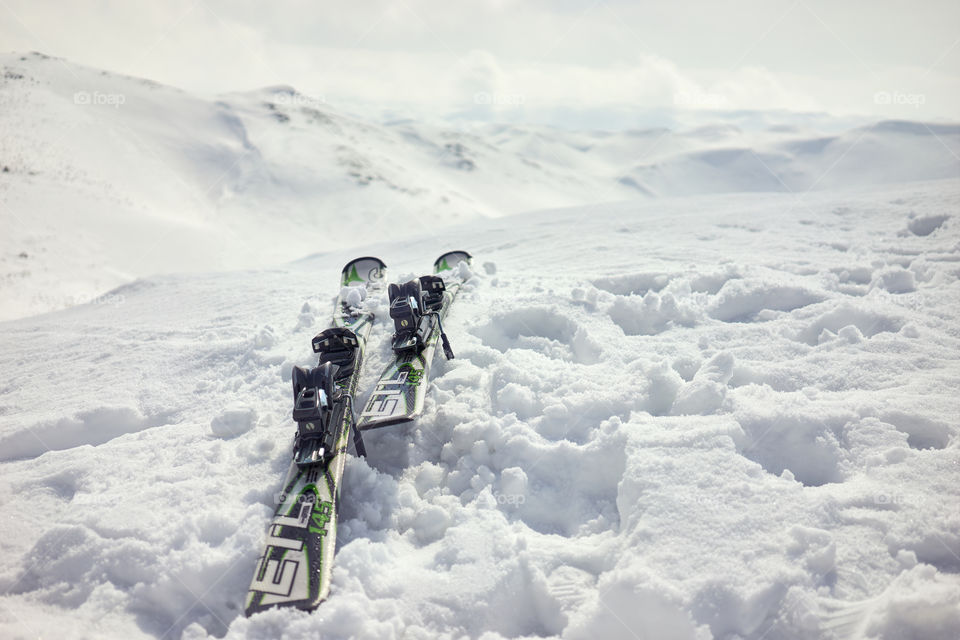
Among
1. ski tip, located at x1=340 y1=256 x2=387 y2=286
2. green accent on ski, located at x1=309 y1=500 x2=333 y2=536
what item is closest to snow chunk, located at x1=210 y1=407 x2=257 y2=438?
green accent on ski, located at x1=309 y1=500 x2=333 y2=536

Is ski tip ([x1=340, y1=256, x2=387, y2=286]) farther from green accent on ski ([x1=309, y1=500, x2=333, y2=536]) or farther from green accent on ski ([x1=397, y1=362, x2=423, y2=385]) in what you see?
green accent on ski ([x1=309, y1=500, x2=333, y2=536])

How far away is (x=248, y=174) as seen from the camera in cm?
3688

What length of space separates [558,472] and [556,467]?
43 mm

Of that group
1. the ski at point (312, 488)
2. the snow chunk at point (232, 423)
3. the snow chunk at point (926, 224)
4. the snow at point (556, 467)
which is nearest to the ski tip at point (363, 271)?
the snow at point (556, 467)

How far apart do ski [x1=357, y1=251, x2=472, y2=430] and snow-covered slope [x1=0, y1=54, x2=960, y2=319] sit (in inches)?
608

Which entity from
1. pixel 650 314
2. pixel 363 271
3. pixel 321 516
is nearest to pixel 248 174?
pixel 363 271

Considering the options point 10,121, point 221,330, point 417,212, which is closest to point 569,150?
point 417,212

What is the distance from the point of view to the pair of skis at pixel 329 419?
3.16m

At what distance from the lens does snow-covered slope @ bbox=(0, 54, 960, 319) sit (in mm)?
21625

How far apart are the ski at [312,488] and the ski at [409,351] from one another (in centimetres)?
32

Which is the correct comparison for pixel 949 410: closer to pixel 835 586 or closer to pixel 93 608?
pixel 835 586

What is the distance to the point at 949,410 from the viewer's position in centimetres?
366

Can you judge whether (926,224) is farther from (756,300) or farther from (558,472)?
(558,472)

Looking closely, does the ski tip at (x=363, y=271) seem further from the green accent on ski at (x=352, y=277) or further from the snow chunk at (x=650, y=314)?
the snow chunk at (x=650, y=314)
